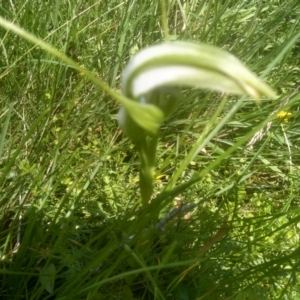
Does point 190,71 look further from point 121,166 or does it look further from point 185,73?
point 121,166

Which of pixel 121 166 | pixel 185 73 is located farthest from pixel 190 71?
pixel 121 166

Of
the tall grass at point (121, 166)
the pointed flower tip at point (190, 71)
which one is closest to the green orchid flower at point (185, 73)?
the pointed flower tip at point (190, 71)

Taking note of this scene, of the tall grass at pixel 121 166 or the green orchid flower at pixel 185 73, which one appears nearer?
the green orchid flower at pixel 185 73

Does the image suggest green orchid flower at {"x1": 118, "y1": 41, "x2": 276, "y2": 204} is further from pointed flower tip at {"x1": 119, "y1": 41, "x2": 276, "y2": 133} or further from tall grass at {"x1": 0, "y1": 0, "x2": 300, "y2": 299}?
tall grass at {"x1": 0, "y1": 0, "x2": 300, "y2": 299}

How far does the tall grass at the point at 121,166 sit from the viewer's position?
2.43ft

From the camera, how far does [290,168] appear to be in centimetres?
110

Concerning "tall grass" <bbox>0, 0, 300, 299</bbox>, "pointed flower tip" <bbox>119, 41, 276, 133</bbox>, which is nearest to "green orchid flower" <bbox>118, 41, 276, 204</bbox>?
"pointed flower tip" <bbox>119, 41, 276, 133</bbox>

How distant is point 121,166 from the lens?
102 centimetres

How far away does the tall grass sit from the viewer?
742 mm

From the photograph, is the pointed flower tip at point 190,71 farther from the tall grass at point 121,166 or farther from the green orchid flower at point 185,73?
the tall grass at point 121,166

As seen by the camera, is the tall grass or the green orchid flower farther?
the tall grass

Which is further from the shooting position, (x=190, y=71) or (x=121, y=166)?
(x=121, y=166)

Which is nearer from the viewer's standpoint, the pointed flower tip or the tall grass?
the pointed flower tip

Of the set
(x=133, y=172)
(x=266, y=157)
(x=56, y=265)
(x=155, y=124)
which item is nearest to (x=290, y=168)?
(x=266, y=157)
